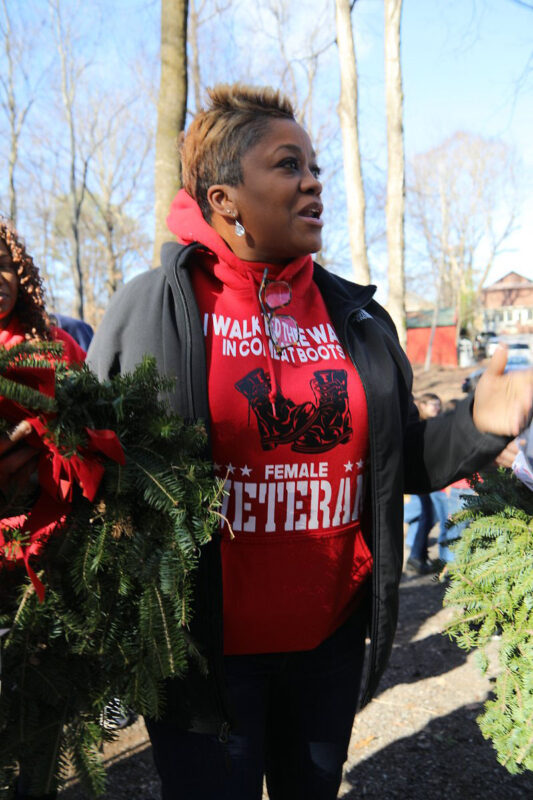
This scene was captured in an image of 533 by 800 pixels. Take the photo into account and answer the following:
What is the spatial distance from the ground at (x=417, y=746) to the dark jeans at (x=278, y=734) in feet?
2.36

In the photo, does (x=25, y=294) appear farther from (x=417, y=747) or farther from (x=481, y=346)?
(x=481, y=346)

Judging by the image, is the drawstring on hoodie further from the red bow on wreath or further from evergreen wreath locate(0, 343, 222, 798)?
the red bow on wreath

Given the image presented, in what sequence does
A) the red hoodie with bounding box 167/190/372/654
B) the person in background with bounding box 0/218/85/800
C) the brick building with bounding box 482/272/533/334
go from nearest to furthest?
the red hoodie with bounding box 167/190/372/654 → the person in background with bounding box 0/218/85/800 → the brick building with bounding box 482/272/533/334

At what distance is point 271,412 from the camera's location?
169cm

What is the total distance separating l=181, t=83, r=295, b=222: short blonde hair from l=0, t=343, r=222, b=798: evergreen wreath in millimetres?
826

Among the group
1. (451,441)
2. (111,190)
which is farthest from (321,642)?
(111,190)

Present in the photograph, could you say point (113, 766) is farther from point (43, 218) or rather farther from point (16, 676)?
point (43, 218)

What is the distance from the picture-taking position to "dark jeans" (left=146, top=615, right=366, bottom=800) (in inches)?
64.6

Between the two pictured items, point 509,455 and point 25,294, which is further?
point 25,294

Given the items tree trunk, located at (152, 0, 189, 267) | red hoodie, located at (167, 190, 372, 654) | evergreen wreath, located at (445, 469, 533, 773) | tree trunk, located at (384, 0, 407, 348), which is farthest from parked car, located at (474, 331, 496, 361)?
red hoodie, located at (167, 190, 372, 654)

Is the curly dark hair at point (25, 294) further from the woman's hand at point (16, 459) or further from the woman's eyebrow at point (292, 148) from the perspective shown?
the woman's hand at point (16, 459)

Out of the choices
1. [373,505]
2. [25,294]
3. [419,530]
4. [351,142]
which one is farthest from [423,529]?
[351,142]

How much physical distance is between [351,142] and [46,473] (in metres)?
10.2

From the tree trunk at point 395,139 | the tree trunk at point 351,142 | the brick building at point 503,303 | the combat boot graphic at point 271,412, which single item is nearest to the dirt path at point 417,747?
the combat boot graphic at point 271,412
